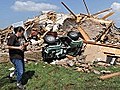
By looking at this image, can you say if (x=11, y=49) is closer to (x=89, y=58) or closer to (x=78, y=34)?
(x=89, y=58)

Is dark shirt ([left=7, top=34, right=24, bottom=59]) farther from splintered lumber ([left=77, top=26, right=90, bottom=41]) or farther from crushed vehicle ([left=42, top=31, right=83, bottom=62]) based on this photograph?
splintered lumber ([left=77, top=26, right=90, bottom=41])

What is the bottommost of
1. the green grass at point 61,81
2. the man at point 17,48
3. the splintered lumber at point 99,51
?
the green grass at point 61,81

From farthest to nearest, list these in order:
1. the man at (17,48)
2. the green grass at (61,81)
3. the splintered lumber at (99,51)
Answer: the splintered lumber at (99,51) < the green grass at (61,81) < the man at (17,48)

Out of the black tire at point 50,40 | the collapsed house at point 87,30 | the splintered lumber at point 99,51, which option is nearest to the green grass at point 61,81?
the splintered lumber at point 99,51

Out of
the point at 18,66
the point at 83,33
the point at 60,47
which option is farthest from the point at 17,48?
the point at 83,33

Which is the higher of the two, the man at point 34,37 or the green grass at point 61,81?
the man at point 34,37

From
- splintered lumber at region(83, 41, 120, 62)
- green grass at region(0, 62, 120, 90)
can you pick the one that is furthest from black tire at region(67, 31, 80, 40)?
green grass at region(0, 62, 120, 90)

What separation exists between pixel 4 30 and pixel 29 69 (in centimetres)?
729

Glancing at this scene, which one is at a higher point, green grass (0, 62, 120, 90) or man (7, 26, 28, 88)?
man (7, 26, 28, 88)

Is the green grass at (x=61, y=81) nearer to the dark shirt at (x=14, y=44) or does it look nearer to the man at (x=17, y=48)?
the man at (x=17, y=48)

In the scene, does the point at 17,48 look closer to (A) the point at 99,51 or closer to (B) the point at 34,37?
(A) the point at 99,51

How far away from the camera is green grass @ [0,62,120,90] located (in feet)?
31.1

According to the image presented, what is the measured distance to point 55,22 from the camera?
1727 cm

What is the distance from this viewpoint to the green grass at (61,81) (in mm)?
9469
